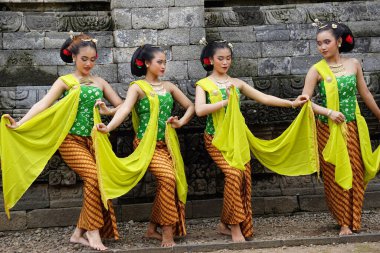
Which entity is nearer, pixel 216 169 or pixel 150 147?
pixel 150 147

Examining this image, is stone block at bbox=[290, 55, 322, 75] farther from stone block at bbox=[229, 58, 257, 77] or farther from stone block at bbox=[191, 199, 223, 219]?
stone block at bbox=[191, 199, 223, 219]

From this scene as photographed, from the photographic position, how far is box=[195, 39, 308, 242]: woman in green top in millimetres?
6512

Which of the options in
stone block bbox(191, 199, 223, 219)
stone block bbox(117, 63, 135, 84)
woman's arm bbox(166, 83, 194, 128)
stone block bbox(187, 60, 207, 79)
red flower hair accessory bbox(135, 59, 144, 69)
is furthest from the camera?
stone block bbox(187, 60, 207, 79)

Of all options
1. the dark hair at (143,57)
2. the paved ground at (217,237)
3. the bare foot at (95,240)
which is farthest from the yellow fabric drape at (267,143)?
the bare foot at (95,240)

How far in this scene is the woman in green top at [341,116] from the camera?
6691mm

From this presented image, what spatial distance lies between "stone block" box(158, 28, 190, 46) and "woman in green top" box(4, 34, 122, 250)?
1.48 metres

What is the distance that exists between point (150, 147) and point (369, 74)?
308 cm

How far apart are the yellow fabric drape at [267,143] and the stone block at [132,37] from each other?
1393 millimetres

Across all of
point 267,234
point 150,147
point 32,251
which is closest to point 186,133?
point 150,147

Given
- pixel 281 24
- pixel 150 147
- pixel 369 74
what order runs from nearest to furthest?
1. pixel 150 147
2. pixel 369 74
3. pixel 281 24

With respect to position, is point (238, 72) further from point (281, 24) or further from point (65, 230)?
point (65, 230)

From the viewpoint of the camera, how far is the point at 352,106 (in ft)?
22.3

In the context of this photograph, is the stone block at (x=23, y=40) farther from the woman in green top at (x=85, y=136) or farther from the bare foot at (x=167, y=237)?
the bare foot at (x=167, y=237)

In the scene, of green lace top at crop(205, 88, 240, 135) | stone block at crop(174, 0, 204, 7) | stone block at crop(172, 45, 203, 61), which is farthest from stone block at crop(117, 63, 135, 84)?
green lace top at crop(205, 88, 240, 135)
